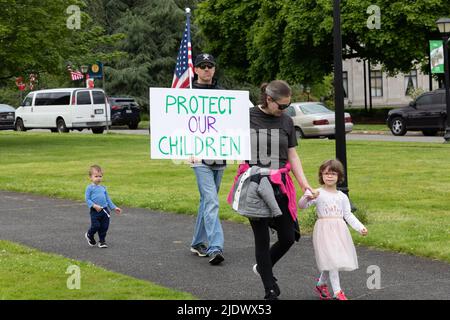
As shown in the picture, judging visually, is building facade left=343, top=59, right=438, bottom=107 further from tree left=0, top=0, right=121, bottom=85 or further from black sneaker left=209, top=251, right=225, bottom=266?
black sneaker left=209, top=251, right=225, bottom=266

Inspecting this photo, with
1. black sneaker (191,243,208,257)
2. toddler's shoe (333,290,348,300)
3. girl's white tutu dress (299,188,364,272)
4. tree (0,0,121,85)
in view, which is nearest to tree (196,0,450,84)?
tree (0,0,121,85)

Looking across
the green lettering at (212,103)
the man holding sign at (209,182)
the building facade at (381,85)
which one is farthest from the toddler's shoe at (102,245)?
the building facade at (381,85)

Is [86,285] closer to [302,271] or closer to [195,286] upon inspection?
[195,286]

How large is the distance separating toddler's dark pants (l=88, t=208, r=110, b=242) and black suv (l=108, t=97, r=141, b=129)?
3666 cm

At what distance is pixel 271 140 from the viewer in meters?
7.40

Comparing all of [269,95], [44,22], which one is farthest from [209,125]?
[44,22]

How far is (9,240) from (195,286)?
343cm

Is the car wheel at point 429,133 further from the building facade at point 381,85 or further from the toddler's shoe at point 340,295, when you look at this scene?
the building facade at point 381,85

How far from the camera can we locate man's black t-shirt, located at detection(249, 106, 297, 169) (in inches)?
291

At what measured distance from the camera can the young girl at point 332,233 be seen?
7156mm

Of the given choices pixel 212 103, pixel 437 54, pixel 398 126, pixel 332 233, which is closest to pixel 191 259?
pixel 212 103

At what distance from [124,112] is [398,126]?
1746 cm

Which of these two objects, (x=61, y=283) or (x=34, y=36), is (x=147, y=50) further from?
(x=61, y=283)

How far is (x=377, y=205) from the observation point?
12734 millimetres
